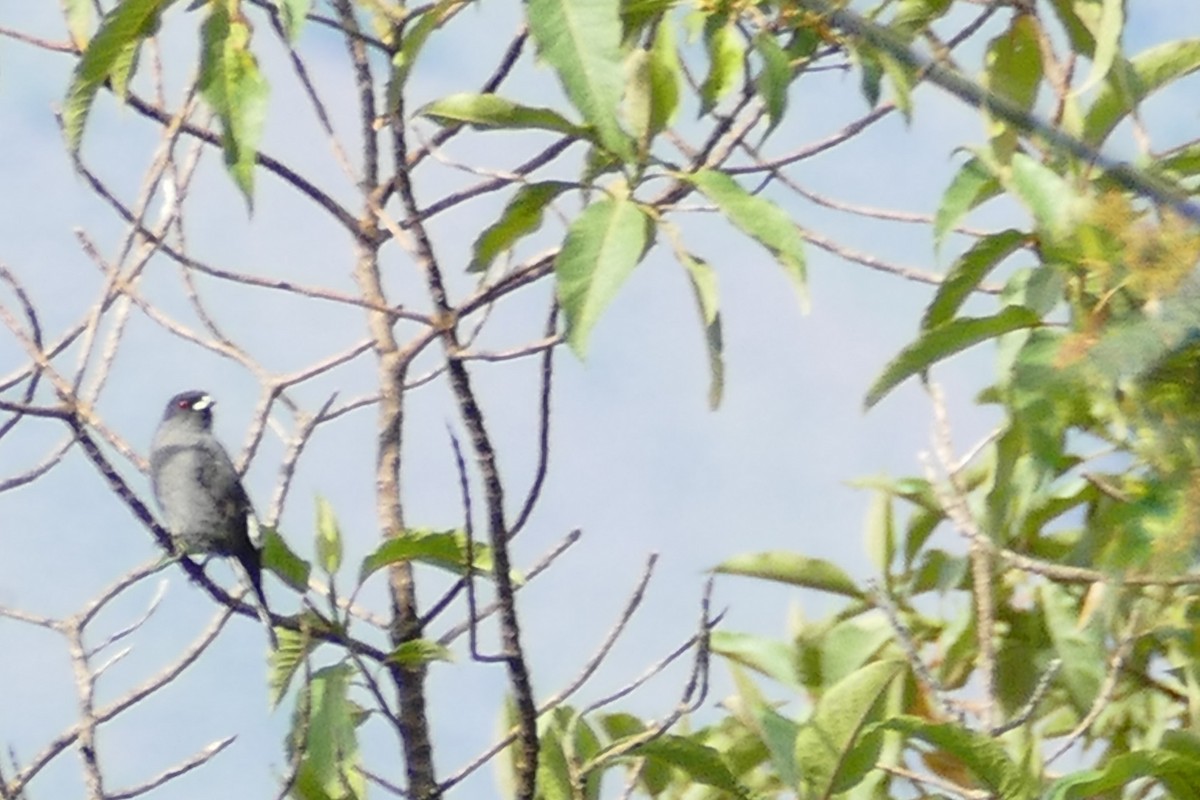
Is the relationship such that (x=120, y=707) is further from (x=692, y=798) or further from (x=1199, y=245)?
(x=1199, y=245)

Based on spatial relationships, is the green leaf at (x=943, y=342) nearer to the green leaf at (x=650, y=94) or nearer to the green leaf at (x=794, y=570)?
the green leaf at (x=650, y=94)

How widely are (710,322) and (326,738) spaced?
96 cm

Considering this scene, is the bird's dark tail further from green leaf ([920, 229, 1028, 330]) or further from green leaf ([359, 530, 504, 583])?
green leaf ([920, 229, 1028, 330])

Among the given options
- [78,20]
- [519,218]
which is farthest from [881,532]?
[78,20]

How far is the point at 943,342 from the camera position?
6.52 ft

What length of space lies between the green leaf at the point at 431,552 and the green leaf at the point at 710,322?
66 cm

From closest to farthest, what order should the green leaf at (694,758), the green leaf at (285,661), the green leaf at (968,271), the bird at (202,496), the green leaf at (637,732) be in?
the green leaf at (968,271) → the green leaf at (694,758) → the green leaf at (285,661) → the green leaf at (637,732) → the bird at (202,496)

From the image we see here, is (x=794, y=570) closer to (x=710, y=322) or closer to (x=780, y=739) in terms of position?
(x=780, y=739)

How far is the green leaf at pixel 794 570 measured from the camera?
2645 mm

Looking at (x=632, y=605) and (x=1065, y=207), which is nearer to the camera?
(x=1065, y=207)

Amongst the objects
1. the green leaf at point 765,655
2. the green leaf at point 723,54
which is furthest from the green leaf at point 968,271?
the green leaf at point 765,655

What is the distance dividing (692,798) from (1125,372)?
50.3 inches

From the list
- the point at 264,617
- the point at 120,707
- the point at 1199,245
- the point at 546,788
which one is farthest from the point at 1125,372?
the point at 120,707

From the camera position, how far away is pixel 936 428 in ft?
8.29
